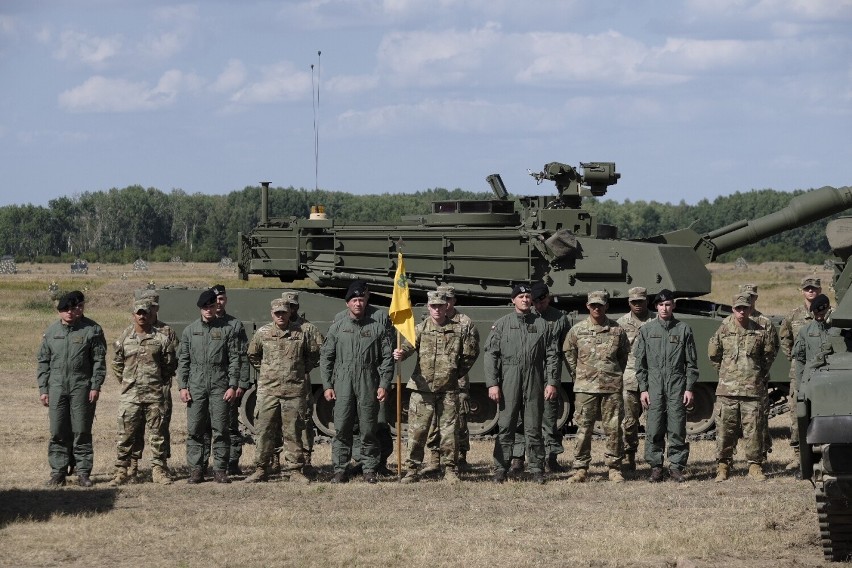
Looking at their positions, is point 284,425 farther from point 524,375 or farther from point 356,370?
point 524,375

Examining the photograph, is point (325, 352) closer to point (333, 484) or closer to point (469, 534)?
point (333, 484)

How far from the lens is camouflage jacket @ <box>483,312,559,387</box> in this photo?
14.1 meters

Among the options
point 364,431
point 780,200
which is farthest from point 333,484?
point 780,200

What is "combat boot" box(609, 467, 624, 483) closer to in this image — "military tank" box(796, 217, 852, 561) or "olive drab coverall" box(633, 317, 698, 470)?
"olive drab coverall" box(633, 317, 698, 470)

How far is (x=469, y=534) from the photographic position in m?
11.3

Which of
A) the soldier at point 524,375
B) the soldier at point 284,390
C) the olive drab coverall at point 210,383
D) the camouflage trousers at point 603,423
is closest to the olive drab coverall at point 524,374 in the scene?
the soldier at point 524,375

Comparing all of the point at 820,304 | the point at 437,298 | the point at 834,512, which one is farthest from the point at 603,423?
the point at 834,512

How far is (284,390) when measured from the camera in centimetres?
1416

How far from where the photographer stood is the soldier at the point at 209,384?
14234 millimetres

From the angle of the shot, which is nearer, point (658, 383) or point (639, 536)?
point (639, 536)

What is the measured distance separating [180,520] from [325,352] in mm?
2739

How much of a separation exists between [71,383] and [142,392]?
2.16ft

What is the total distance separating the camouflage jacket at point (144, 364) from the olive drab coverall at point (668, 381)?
4.50 meters

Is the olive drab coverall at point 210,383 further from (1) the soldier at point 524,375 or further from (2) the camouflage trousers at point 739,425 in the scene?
(2) the camouflage trousers at point 739,425
